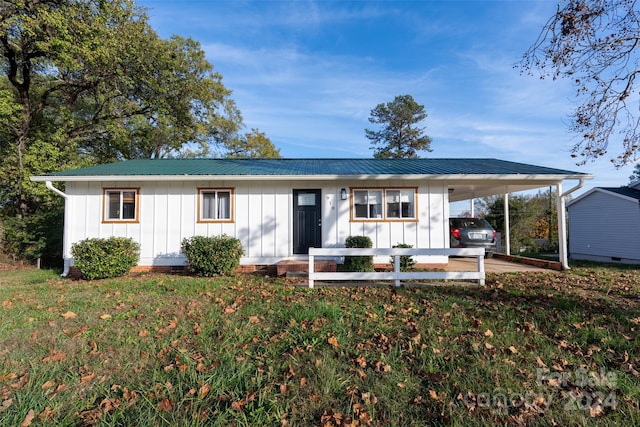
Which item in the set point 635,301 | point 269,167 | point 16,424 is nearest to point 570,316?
point 635,301

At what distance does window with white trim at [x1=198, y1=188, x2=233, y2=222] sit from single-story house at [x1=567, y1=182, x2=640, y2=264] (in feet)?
51.0

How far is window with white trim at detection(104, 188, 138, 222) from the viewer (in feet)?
28.4

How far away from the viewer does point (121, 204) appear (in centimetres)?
870

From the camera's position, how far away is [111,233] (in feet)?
28.2

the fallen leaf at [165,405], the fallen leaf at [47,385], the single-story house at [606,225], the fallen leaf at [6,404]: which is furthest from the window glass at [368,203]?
the single-story house at [606,225]

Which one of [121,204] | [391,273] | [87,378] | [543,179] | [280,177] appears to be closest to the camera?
[87,378]

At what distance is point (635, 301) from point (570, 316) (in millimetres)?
2017

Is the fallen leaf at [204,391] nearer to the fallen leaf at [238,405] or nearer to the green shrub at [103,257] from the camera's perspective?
the fallen leaf at [238,405]

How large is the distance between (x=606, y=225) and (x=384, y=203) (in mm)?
11861

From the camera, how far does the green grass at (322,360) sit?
2.41 metres

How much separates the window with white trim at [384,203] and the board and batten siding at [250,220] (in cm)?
17

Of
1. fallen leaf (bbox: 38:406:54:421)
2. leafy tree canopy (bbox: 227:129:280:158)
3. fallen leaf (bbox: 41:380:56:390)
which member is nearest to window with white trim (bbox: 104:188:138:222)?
fallen leaf (bbox: 41:380:56:390)

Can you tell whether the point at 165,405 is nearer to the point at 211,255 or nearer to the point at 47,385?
the point at 47,385

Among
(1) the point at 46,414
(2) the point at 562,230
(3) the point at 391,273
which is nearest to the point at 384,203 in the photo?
(3) the point at 391,273
